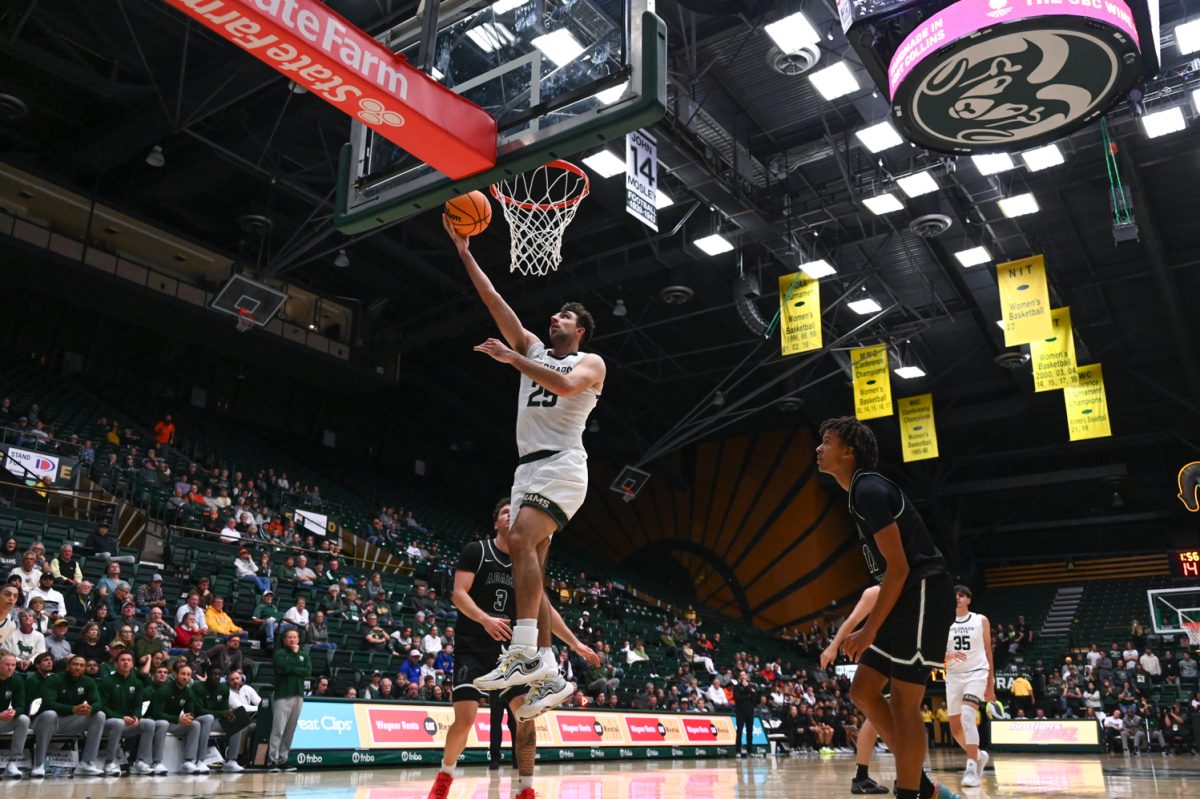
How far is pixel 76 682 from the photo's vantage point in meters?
9.84

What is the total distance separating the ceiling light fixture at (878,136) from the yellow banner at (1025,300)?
421 centimetres

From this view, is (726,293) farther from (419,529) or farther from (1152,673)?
(1152,673)

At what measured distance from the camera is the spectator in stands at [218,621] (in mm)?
13492

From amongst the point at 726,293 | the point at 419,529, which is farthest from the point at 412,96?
the point at 419,529

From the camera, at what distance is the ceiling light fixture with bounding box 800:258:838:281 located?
666 inches

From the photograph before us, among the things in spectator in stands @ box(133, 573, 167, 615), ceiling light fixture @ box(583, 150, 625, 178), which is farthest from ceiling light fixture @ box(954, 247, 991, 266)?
spectator in stands @ box(133, 573, 167, 615)

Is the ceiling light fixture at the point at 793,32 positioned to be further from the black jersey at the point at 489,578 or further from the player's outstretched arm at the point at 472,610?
the player's outstretched arm at the point at 472,610

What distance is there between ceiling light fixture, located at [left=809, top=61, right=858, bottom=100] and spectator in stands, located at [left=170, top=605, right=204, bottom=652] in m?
11.0

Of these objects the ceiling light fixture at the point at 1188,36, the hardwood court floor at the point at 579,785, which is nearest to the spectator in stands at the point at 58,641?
the hardwood court floor at the point at 579,785

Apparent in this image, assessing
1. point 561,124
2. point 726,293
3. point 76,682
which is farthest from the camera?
point 726,293

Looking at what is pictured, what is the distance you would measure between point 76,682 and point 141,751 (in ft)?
3.33

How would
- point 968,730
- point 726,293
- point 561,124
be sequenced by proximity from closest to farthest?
point 561,124
point 968,730
point 726,293

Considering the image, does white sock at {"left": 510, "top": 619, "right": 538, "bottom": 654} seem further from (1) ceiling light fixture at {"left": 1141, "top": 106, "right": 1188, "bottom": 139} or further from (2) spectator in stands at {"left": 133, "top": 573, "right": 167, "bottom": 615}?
(1) ceiling light fixture at {"left": 1141, "top": 106, "right": 1188, "bottom": 139}

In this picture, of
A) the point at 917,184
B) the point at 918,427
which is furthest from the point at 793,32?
the point at 918,427
